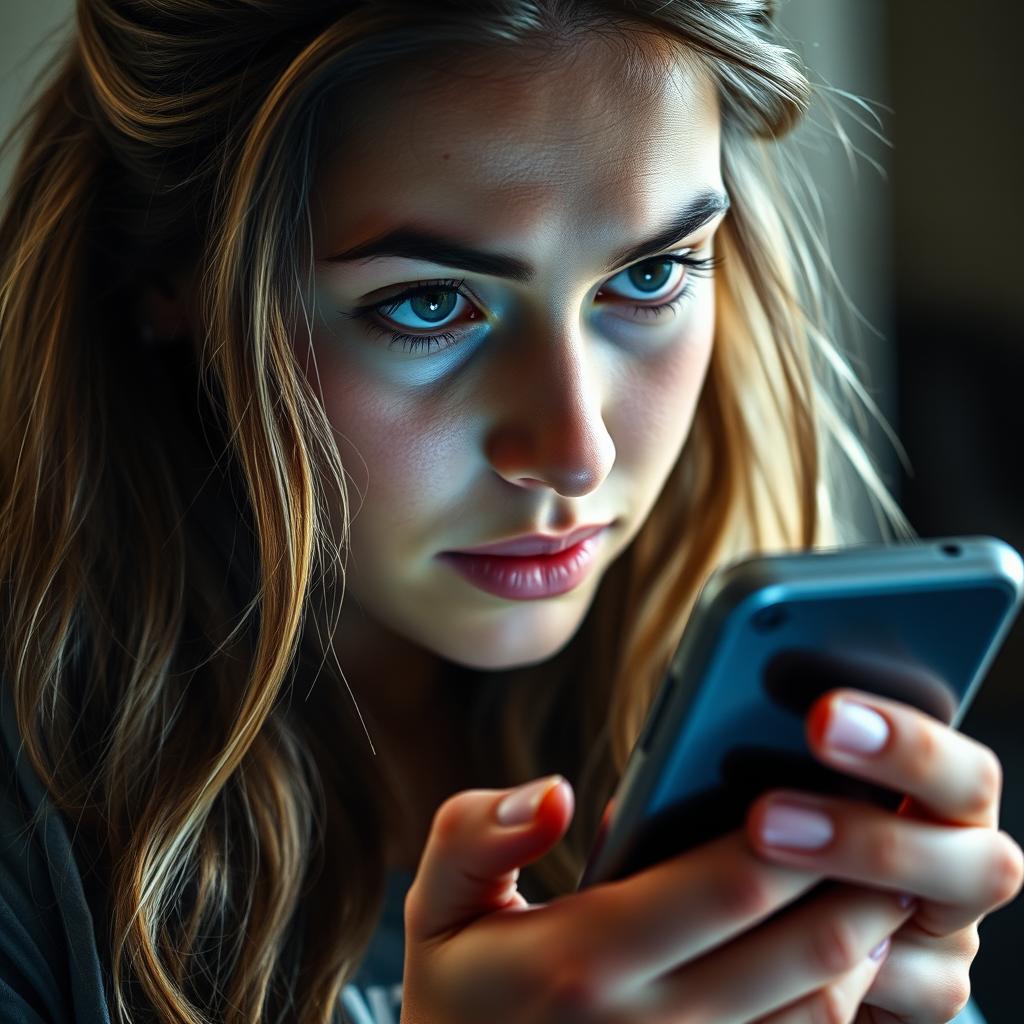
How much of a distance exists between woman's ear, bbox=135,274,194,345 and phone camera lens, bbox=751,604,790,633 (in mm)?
531

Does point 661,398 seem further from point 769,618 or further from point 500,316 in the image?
point 769,618

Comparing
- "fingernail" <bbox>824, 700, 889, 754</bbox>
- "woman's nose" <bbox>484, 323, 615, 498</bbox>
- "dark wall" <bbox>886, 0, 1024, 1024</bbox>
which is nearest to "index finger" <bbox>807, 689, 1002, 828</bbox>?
"fingernail" <bbox>824, 700, 889, 754</bbox>

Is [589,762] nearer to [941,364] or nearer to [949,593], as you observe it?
[949,593]

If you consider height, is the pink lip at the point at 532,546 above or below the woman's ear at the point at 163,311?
below

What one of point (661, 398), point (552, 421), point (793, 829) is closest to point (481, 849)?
point (793, 829)

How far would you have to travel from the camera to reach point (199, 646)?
0.88 m

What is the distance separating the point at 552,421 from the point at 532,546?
13cm

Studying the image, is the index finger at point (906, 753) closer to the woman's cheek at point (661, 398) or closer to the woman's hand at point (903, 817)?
the woman's hand at point (903, 817)

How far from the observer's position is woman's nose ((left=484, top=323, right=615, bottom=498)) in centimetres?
74

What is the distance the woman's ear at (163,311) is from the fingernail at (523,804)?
46cm

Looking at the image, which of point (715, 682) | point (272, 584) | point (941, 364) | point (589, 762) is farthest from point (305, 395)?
point (941, 364)

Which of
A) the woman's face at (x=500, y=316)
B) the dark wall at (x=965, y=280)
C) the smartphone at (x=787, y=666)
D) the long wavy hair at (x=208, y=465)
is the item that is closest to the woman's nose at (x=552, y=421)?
the woman's face at (x=500, y=316)

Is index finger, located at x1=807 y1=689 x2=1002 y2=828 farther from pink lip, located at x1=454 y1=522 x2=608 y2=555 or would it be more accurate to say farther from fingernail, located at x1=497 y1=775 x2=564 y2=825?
pink lip, located at x1=454 y1=522 x2=608 y2=555

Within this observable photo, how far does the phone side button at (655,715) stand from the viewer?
0.54 meters
